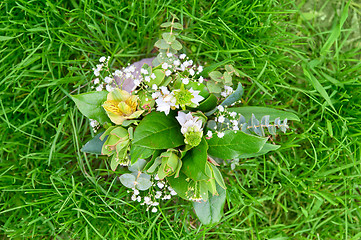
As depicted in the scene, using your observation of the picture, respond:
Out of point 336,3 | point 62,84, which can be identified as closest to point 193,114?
point 62,84

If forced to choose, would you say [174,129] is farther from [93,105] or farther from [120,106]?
[93,105]

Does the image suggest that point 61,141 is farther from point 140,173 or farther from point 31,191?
point 140,173

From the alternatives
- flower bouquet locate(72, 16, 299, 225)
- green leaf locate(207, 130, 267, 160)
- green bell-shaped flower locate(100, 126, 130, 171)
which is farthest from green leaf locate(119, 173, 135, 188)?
green leaf locate(207, 130, 267, 160)

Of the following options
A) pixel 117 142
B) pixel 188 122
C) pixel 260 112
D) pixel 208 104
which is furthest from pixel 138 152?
pixel 260 112

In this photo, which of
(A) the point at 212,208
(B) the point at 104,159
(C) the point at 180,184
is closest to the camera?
(C) the point at 180,184

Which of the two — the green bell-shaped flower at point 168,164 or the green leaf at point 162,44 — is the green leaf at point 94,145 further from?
the green leaf at point 162,44

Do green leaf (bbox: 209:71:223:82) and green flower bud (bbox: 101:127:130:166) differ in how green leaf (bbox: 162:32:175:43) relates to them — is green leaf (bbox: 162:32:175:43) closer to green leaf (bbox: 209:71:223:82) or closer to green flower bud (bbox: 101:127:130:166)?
green leaf (bbox: 209:71:223:82)
